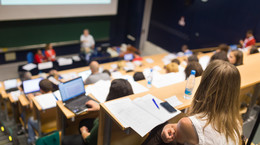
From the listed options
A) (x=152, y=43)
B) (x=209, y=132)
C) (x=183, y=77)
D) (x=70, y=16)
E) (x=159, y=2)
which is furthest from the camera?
(x=152, y=43)

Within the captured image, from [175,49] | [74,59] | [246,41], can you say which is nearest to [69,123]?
[74,59]

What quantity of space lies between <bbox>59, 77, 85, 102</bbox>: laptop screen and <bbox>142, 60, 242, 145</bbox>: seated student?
5.05ft

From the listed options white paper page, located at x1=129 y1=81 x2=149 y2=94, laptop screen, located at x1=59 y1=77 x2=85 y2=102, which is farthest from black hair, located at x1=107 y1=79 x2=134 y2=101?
laptop screen, located at x1=59 y1=77 x2=85 y2=102

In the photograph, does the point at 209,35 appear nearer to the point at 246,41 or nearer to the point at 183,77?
the point at 246,41

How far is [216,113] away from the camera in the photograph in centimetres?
153

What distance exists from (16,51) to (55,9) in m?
1.66

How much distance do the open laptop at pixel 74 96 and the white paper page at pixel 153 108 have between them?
752mm

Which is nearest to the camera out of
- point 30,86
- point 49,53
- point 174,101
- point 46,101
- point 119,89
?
point 174,101

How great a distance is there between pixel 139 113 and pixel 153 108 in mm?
135

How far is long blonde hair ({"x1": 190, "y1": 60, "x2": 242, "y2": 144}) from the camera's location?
1504 mm

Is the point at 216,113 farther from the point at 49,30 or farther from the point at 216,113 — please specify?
the point at 49,30

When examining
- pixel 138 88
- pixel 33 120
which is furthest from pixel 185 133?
pixel 33 120

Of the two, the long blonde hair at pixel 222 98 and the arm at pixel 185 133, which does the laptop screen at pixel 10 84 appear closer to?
the arm at pixel 185 133

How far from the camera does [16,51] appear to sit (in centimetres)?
694
